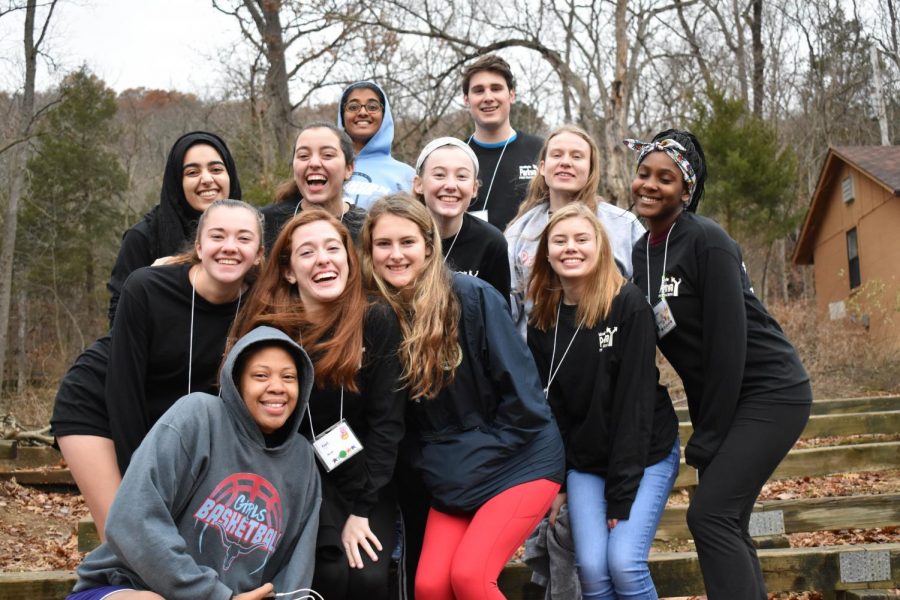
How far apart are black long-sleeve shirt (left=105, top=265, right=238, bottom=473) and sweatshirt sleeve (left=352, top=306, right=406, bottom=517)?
2.15 feet

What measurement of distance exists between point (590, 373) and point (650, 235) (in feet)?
2.41

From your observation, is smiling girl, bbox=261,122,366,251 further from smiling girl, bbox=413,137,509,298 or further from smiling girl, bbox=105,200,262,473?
smiling girl, bbox=105,200,262,473

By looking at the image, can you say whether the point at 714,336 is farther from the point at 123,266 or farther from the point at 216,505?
the point at 123,266

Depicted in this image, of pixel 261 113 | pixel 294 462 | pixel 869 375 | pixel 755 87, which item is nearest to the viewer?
pixel 294 462

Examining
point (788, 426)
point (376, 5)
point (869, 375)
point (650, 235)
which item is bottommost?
point (869, 375)

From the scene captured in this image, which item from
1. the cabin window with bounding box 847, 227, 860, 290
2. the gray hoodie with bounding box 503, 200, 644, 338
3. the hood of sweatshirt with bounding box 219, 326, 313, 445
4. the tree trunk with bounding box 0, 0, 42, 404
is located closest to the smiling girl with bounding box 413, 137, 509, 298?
the gray hoodie with bounding box 503, 200, 644, 338

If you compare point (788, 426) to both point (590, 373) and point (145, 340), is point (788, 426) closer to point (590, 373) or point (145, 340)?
point (590, 373)

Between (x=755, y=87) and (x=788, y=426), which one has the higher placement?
(x=755, y=87)

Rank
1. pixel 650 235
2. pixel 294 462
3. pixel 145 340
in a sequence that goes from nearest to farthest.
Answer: pixel 294 462
pixel 145 340
pixel 650 235

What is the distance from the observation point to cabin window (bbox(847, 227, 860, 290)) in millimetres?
25497

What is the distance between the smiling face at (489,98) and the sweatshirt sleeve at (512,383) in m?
2.06

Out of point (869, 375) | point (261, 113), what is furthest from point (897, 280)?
point (261, 113)

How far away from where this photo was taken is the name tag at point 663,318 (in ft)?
12.2

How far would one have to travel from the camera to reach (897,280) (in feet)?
72.3
